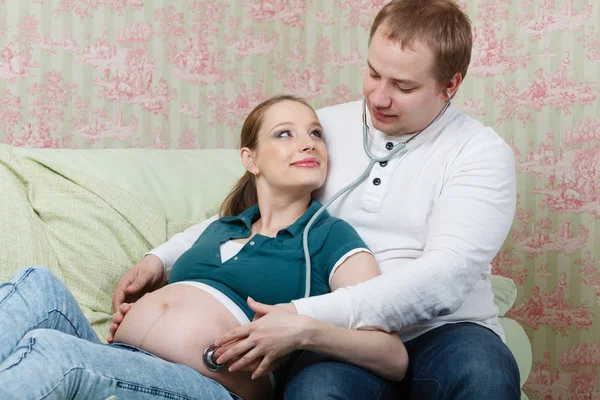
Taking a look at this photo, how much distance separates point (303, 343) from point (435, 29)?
686 millimetres

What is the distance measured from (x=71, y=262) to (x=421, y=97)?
0.90 m

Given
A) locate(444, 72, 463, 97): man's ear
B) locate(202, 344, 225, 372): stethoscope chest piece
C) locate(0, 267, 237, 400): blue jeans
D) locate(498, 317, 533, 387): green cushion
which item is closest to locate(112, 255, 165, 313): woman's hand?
locate(0, 267, 237, 400): blue jeans

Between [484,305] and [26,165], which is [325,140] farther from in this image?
[26,165]

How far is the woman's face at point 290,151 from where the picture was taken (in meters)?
1.59

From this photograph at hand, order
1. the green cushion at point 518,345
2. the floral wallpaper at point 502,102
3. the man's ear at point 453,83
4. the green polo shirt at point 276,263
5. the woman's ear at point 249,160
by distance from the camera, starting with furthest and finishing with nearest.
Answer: the floral wallpaper at point 502,102 → the green cushion at point 518,345 → the woman's ear at point 249,160 → the man's ear at point 453,83 → the green polo shirt at point 276,263

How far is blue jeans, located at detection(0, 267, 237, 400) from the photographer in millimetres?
1087

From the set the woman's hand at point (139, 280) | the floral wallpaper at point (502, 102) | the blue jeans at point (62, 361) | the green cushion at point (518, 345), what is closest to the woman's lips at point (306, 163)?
the woman's hand at point (139, 280)

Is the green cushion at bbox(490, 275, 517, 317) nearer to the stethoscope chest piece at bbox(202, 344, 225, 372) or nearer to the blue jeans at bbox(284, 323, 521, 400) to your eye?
the blue jeans at bbox(284, 323, 521, 400)

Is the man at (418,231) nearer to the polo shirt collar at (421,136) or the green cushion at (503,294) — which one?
the polo shirt collar at (421,136)

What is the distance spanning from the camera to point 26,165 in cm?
188

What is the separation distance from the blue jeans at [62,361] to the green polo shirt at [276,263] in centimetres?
22

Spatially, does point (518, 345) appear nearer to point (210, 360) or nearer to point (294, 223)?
point (294, 223)

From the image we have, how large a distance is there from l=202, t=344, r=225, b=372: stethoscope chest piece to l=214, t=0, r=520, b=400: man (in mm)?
98

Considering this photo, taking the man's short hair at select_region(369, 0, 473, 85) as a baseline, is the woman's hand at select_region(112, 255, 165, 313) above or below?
below
